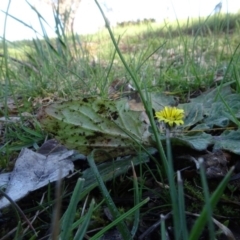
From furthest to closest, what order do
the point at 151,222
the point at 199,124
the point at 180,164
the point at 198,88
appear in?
the point at 198,88 < the point at 199,124 < the point at 180,164 < the point at 151,222

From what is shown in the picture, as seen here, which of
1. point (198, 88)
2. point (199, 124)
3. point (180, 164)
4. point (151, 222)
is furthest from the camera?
point (198, 88)

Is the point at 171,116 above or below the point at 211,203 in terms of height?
A: below

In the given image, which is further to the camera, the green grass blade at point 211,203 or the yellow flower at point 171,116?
the yellow flower at point 171,116

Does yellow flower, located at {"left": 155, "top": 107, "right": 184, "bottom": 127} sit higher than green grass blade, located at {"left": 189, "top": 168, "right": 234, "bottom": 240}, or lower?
lower

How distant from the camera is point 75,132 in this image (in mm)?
836

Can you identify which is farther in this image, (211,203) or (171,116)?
(171,116)

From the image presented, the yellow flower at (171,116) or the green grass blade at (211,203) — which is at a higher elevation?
the green grass blade at (211,203)

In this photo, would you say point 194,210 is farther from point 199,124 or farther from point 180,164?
point 199,124

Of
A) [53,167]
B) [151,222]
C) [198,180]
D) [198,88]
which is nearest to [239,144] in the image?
[198,180]

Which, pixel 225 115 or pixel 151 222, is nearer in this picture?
pixel 151 222

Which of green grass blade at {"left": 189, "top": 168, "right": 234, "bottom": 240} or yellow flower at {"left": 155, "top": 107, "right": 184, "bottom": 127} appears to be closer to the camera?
green grass blade at {"left": 189, "top": 168, "right": 234, "bottom": 240}

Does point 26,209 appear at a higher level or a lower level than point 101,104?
lower

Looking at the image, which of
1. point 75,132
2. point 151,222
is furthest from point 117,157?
point 151,222

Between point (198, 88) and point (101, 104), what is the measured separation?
63 centimetres
